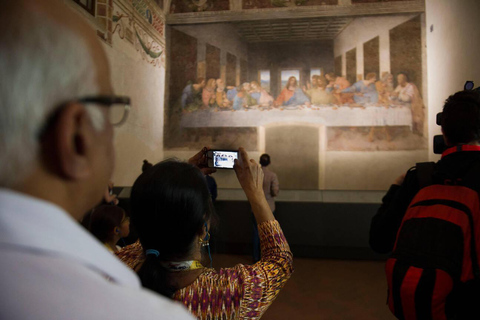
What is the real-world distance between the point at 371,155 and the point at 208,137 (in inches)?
173

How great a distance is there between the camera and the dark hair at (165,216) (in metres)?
1.03

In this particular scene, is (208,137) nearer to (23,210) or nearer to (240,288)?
(240,288)

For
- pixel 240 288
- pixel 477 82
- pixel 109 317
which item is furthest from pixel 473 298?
pixel 477 82

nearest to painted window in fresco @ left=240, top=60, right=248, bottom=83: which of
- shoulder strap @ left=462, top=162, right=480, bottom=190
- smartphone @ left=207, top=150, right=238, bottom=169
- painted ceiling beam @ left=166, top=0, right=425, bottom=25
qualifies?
painted ceiling beam @ left=166, top=0, right=425, bottom=25

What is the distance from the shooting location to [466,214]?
4.61 ft

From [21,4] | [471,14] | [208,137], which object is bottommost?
[21,4]

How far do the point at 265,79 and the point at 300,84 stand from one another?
38.7 inches

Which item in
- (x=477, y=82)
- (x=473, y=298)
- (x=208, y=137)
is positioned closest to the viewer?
(x=473, y=298)

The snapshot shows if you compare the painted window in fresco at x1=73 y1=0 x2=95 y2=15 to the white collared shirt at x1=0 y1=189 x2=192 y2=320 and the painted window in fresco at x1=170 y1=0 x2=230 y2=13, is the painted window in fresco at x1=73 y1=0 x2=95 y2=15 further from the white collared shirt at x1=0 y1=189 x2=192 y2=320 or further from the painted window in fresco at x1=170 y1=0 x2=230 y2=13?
the white collared shirt at x1=0 y1=189 x2=192 y2=320

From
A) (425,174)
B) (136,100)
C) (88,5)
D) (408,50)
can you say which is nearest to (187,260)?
(425,174)

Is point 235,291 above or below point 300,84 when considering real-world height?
below

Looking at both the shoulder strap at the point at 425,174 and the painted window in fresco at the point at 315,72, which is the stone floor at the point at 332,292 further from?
the painted window in fresco at the point at 315,72

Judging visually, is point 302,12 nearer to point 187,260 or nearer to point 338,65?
point 338,65

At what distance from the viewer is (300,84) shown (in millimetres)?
9148
